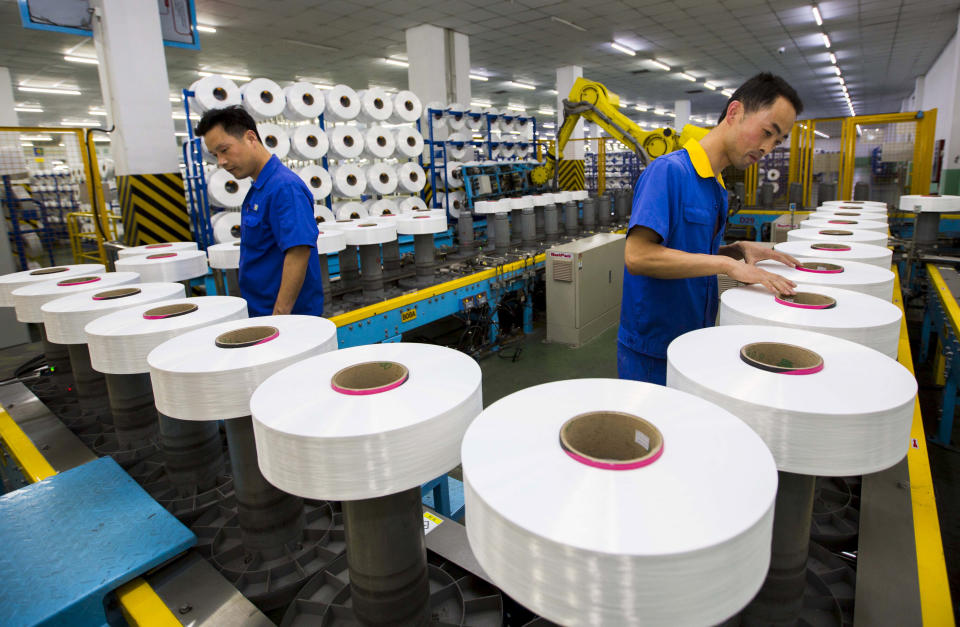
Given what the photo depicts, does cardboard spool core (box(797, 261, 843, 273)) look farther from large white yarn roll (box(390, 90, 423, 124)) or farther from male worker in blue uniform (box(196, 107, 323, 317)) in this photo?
large white yarn roll (box(390, 90, 423, 124))

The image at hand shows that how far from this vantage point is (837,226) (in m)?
3.03

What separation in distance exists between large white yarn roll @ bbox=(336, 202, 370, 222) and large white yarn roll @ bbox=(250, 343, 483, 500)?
594cm

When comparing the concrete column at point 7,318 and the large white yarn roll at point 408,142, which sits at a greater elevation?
the large white yarn roll at point 408,142

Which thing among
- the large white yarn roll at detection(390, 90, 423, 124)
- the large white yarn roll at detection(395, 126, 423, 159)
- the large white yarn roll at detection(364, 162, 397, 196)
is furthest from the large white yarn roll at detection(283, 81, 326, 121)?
the large white yarn roll at detection(390, 90, 423, 124)

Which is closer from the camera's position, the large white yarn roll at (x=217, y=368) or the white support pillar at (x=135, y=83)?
the large white yarn roll at (x=217, y=368)

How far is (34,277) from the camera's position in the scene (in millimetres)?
2652

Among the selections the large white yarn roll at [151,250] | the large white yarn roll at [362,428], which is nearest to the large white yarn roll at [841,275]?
the large white yarn roll at [362,428]

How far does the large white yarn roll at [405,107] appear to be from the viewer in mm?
7266

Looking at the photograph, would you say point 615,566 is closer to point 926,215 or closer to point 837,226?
point 837,226

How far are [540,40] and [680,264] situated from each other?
36.1ft

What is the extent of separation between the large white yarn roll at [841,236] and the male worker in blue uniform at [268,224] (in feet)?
8.10

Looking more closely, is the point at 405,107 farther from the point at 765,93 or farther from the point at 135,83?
the point at 765,93

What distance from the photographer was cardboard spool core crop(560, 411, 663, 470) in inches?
32.6

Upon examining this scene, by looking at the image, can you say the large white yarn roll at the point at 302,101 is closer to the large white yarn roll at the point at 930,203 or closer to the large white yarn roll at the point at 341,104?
the large white yarn roll at the point at 341,104
